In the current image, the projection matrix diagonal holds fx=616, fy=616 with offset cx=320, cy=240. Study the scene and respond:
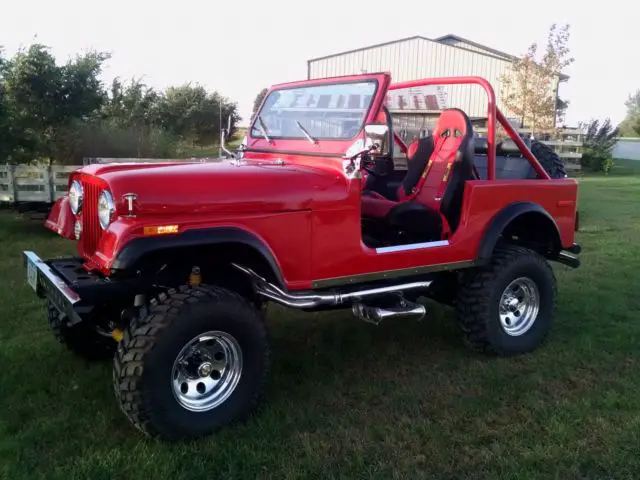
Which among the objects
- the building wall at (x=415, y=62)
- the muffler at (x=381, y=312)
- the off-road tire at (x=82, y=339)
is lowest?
the off-road tire at (x=82, y=339)

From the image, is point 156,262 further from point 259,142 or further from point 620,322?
point 620,322

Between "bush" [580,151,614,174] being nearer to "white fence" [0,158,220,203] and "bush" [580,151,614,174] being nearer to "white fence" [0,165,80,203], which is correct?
"white fence" [0,158,220,203]

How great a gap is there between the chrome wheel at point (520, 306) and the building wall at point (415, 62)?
22502 millimetres

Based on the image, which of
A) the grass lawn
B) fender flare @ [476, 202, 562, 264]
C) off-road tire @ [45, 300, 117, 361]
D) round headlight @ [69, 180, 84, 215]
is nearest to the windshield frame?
fender flare @ [476, 202, 562, 264]

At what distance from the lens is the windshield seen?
14.3 ft

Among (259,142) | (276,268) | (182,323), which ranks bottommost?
(182,323)

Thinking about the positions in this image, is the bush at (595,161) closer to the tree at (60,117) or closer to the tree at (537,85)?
the tree at (537,85)

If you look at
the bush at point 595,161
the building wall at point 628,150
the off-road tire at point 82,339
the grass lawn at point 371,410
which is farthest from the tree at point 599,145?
the off-road tire at point 82,339

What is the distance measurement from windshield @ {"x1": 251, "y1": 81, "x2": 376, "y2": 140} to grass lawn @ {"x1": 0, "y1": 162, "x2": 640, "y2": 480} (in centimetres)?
169

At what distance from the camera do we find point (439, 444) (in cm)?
342

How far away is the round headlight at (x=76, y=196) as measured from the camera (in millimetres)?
3787

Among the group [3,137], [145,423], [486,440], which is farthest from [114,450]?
[3,137]

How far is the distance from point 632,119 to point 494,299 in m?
69.4

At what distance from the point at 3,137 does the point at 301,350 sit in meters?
7.71
